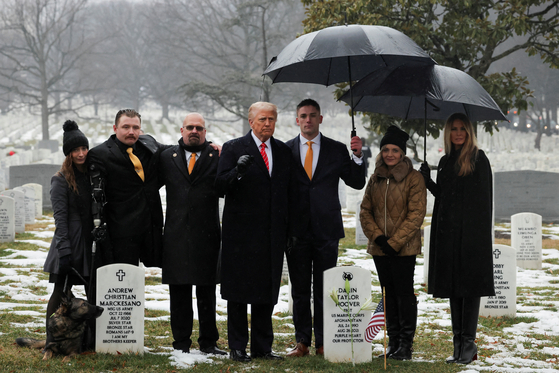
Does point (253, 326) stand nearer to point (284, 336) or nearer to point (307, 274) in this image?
point (307, 274)

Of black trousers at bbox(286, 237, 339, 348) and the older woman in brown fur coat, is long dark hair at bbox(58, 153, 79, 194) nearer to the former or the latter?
black trousers at bbox(286, 237, 339, 348)

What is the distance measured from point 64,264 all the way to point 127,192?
0.79 meters

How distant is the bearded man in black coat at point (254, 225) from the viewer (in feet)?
16.5

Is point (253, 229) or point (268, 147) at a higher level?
point (268, 147)

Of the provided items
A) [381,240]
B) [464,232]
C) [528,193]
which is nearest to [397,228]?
[381,240]

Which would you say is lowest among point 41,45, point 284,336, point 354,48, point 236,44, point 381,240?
point 284,336

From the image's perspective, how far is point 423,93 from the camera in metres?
5.34

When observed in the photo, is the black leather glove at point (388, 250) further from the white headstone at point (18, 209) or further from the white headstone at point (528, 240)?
the white headstone at point (18, 209)

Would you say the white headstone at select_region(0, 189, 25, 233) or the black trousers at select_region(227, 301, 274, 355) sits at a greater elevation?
the white headstone at select_region(0, 189, 25, 233)

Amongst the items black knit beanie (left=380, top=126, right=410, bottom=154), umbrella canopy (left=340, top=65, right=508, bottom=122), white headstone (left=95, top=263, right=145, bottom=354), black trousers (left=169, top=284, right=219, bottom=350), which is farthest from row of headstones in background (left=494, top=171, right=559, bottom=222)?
white headstone (left=95, top=263, right=145, bottom=354)

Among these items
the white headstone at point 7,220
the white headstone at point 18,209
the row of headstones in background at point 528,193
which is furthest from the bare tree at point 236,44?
the white headstone at point 7,220

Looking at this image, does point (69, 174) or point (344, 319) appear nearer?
point (344, 319)

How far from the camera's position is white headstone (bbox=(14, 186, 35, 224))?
48.2 feet

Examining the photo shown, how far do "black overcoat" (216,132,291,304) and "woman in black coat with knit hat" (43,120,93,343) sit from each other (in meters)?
1.19
